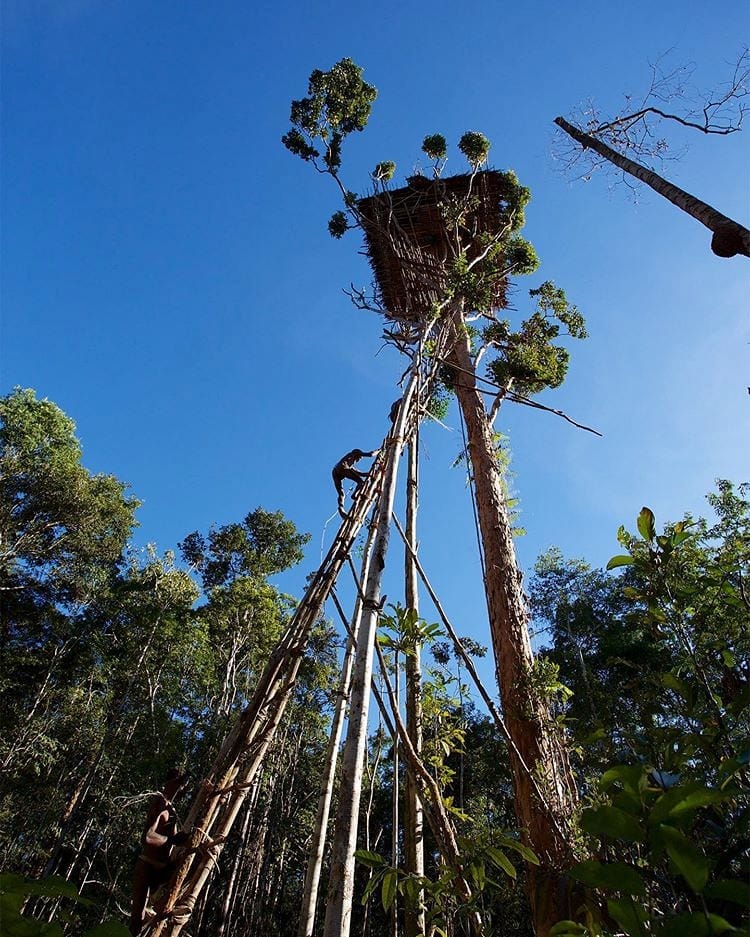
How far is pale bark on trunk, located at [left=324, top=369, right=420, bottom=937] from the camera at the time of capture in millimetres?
1079

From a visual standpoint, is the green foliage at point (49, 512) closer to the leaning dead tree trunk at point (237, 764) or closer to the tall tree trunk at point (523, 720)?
the tall tree trunk at point (523, 720)

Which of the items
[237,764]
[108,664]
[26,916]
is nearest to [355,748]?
[237,764]

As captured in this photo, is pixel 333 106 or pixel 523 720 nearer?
pixel 523 720

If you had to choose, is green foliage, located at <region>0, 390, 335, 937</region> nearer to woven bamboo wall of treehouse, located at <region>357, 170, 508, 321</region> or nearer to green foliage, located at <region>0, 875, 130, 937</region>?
woven bamboo wall of treehouse, located at <region>357, 170, 508, 321</region>

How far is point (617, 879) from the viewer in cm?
57

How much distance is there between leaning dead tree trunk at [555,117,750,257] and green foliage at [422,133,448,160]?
15.4 feet

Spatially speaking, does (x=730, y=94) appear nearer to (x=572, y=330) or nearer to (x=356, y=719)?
(x=356, y=719)

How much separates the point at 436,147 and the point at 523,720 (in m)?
7.60

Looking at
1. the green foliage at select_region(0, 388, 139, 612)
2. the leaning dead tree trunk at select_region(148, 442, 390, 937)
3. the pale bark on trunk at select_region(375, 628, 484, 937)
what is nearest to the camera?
the leaning dead tree trunk at select_region(148, 442, 390, 937)

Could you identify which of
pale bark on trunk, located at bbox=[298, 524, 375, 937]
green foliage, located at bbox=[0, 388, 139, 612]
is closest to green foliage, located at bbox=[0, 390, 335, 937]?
green foliage, located at bbox=[0, 388, 139, 612]

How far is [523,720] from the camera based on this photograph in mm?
2637

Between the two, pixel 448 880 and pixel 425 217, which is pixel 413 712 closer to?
pixel 448 880

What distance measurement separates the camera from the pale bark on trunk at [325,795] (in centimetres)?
171

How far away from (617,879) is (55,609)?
47.7ft
